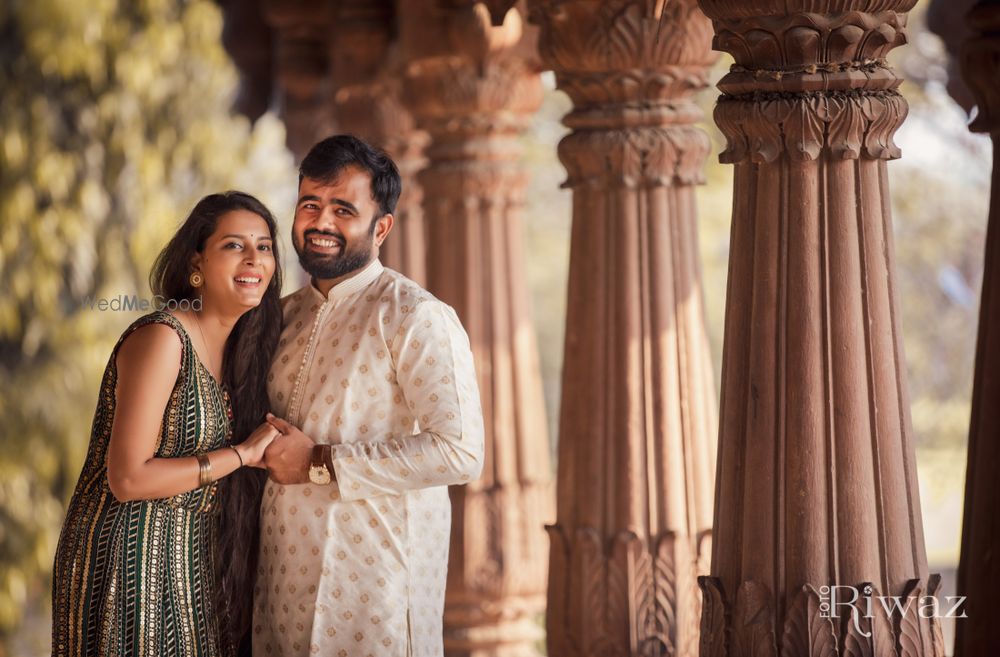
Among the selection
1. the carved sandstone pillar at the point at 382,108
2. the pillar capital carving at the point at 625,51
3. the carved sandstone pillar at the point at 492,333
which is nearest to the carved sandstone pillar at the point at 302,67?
Answer: the carved sandstone pillar at the point at 382,108

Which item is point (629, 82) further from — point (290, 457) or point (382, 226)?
point (290, 457)

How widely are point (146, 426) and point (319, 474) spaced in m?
0.40

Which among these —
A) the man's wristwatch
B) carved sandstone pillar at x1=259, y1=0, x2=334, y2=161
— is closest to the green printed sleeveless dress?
the man's wristwatch

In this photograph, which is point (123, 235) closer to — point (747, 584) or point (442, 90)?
point (442, 90)

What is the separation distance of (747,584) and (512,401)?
8.70ft

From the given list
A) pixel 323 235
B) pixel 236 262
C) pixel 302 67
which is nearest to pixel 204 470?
pixel 236 262

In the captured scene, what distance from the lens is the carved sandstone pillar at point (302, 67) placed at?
7.27 m

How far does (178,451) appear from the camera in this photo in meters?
3.33

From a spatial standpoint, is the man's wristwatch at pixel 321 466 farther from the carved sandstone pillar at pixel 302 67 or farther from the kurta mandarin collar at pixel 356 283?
the carved sandstone pillar at pixel 302 67

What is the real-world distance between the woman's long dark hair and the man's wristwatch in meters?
0.24

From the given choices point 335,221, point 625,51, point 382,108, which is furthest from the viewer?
point 382,108

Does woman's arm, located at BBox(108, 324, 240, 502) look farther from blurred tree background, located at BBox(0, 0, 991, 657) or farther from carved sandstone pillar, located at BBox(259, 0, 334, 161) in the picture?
blurred tree background, located at BBox(0, 0, 991, 657)

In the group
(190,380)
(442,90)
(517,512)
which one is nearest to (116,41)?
(442,90)

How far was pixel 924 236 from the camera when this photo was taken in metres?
13.6
